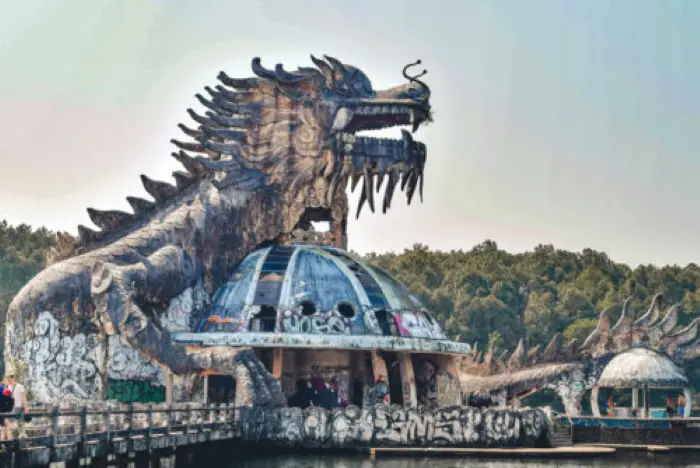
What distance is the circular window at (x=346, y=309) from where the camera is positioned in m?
44.8

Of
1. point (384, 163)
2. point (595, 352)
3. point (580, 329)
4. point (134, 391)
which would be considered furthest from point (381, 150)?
point (580, 329)

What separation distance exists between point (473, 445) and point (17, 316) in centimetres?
1454

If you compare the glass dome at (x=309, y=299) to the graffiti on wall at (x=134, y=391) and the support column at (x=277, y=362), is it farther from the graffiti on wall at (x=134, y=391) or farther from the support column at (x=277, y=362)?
the graffiti on wall at (x=134, y=391)

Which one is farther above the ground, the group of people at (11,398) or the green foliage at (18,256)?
the green foliage at (18,256)

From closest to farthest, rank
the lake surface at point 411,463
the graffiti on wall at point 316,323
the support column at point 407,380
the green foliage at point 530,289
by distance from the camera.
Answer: the lake surface at point 411,463 → the graffiti on wall at point 316,323 → the support column at point 407,380 → the green foliage at point 530,289

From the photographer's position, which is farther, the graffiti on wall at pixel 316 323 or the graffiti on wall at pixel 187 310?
the graffiti on wall at pixel 316 323

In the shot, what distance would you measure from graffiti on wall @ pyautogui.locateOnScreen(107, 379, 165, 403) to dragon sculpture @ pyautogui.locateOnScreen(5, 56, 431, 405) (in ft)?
1.97

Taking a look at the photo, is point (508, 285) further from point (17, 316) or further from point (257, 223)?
point (17, 316)

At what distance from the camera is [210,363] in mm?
40625

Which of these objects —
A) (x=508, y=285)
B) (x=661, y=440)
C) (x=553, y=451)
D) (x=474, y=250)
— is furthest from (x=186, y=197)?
(x=474, y=250)

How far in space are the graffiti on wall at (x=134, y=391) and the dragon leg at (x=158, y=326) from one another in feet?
5.78

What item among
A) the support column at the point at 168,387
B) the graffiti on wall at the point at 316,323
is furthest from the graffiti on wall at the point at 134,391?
the graffiti on wall at the point at 316,323

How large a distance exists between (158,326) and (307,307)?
5.98 meters

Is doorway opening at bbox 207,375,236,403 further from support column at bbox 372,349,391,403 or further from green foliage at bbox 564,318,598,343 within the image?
green foliage at bbox 564,318,598,343
